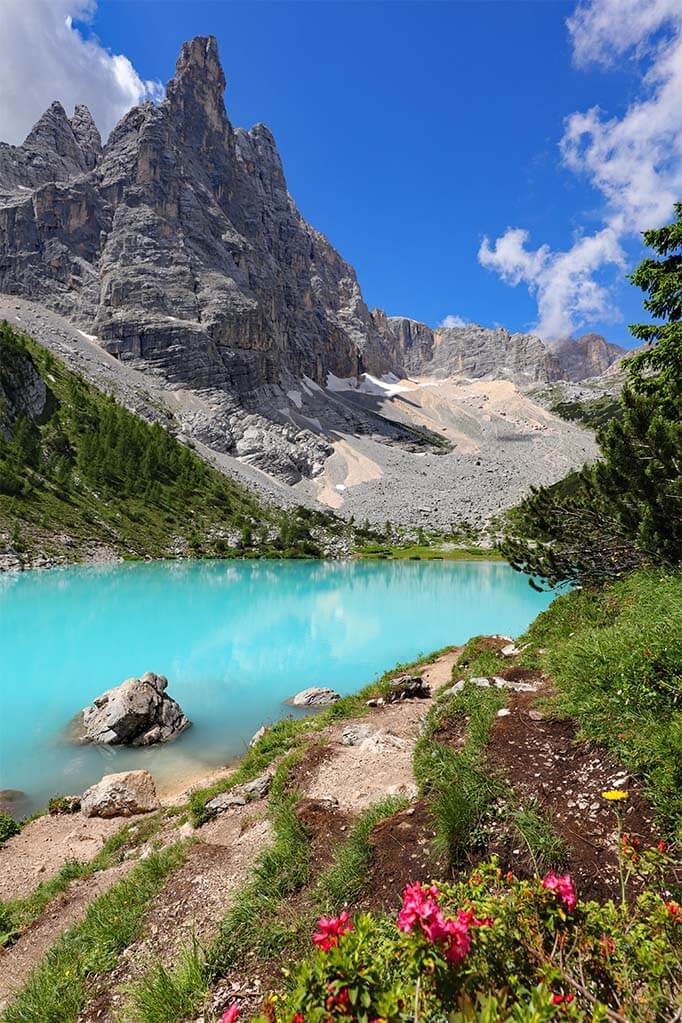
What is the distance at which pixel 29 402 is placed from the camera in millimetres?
86375

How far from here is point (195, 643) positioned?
2889cm

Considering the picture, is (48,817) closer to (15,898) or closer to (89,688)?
(15,898)

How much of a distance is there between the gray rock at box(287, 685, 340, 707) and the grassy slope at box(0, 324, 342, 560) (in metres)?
50.4

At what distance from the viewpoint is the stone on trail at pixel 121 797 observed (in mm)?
11359

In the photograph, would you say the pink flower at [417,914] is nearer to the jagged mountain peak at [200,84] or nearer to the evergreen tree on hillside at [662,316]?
the evergreen tree on hillside at [662,316]

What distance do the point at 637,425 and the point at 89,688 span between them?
22285mm

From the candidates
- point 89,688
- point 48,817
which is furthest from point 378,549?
point 48,817

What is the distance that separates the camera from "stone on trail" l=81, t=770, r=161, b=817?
11359mm

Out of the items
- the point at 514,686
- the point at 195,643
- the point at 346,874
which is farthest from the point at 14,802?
the point at 195,643

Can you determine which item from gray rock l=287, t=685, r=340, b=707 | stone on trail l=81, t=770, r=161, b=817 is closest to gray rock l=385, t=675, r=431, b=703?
gray rock l=287, t=685, r=340, b=707

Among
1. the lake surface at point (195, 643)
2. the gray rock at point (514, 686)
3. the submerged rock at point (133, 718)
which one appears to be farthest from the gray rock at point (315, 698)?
the gray rock at point (514, 686)

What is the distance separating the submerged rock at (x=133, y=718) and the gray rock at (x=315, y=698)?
4019mm

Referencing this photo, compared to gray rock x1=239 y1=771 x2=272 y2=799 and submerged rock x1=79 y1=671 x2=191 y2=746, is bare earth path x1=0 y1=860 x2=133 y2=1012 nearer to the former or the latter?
gray rock x1=239 y1=771 x2=272 y2=799

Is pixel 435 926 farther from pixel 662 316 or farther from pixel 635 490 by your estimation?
pixel 662 316
